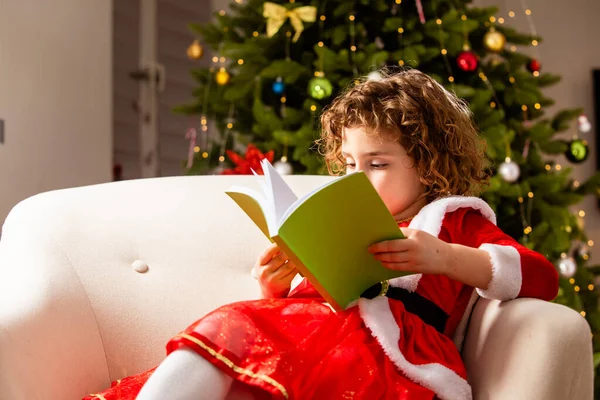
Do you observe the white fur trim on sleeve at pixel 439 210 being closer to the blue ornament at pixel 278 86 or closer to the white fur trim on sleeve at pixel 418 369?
the white fur trim on sleeve at pixel 418 369

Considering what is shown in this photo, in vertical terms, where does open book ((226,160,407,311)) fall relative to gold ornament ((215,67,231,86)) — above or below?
below

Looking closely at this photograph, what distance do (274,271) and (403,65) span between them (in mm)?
1539

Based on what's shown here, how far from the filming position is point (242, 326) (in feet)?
3.46

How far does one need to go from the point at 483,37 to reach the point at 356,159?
1.78 meters

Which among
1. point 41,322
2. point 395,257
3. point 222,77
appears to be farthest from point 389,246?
point 222,77

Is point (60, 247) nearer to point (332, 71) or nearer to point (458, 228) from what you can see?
point (458, 228)

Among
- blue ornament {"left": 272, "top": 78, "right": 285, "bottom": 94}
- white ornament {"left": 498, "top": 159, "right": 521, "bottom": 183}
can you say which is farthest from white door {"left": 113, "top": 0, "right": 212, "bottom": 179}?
white ornament {"left": 498, "top": 159, "right": 521, "bottom": 183}

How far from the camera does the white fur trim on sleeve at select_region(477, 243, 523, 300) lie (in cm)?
113

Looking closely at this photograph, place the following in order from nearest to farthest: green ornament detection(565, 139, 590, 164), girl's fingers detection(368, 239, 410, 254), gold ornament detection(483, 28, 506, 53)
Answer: girl's fingers detection(368, 239, 410, 254), gold ornament detection(483, 28, 506, 53), green ornament detection(565, 139, 590, 164)

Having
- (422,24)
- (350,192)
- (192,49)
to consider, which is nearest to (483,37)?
(422,24)

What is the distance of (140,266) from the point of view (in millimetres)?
1528

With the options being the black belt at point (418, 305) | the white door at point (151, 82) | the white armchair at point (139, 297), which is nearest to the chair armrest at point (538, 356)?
the white armchair at point (139, 297)

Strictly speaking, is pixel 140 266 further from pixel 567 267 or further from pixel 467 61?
pixel 567 267

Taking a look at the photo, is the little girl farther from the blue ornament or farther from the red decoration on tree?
the blue ornament
